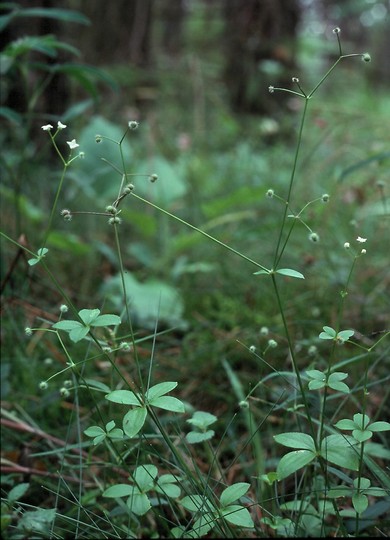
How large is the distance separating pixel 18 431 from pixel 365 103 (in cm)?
588

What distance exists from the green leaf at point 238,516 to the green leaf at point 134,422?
0.18 meters

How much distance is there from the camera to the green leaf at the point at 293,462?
32.2 inches

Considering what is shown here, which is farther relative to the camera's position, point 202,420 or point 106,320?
point 202,420

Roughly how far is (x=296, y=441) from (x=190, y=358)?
0.76 m

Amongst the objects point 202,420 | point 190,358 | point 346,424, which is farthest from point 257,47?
point 346,424

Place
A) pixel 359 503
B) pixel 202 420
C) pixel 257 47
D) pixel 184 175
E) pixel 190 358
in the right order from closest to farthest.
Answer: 1. pixel 359 503
2. pixel 202 420
3. pixel 190 358
4. pixel 184 175
5. pixel 257 47

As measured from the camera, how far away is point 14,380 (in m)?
1.46

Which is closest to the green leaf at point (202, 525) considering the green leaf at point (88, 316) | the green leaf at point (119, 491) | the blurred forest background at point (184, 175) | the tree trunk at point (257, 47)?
the green leaf at point (119, 491)

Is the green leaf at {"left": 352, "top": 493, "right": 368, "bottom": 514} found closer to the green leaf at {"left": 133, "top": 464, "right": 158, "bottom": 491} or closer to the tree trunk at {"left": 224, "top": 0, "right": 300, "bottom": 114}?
the green leaf at {"left": 133, "top": 464, "right": 158, "bottom": 491}

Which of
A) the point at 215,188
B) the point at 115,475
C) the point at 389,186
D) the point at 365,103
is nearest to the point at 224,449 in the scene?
the point at 115,475

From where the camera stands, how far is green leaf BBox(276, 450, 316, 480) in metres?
0.82

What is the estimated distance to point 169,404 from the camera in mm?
833

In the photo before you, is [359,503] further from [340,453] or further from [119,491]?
[119,491]

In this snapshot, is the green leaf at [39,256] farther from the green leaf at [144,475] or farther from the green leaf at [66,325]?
the green leaf at [144,475]
